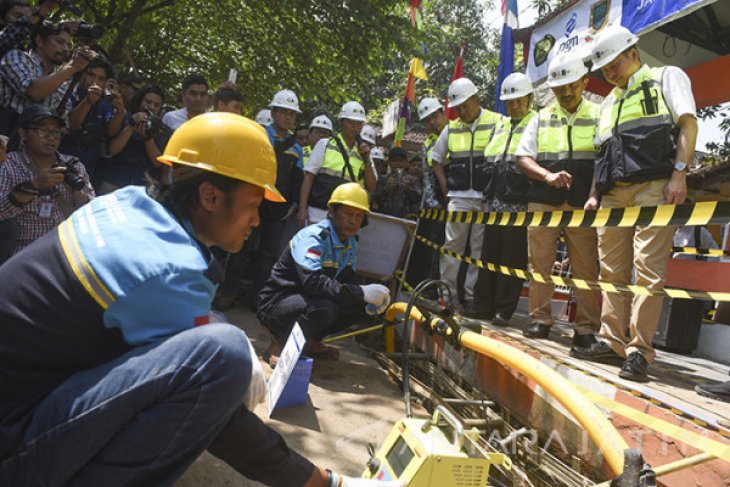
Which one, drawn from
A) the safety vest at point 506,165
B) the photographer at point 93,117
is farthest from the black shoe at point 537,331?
the photographer at point 93,117

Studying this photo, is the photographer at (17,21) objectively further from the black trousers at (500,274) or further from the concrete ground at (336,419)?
the black trousers at (500,274)

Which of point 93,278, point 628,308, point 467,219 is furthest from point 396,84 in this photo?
point 93,278

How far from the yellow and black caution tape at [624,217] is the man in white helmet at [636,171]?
163 millimetres

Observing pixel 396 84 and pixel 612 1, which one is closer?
pixel 612 1

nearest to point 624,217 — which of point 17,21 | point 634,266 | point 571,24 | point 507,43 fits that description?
point 634,266

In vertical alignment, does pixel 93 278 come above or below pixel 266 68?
below

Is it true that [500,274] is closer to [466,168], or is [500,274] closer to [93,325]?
[466,168]

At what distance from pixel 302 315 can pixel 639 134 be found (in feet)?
7.44

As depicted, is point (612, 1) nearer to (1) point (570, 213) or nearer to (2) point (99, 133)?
(1) point (570, 213)

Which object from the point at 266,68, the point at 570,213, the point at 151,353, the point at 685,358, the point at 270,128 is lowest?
the point at 685,358

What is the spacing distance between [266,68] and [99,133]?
22.5 feet

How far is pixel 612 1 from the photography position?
572cm

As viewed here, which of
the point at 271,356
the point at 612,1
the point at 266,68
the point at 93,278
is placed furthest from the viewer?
the point at 266,68

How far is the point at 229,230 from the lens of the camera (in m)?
1.72
